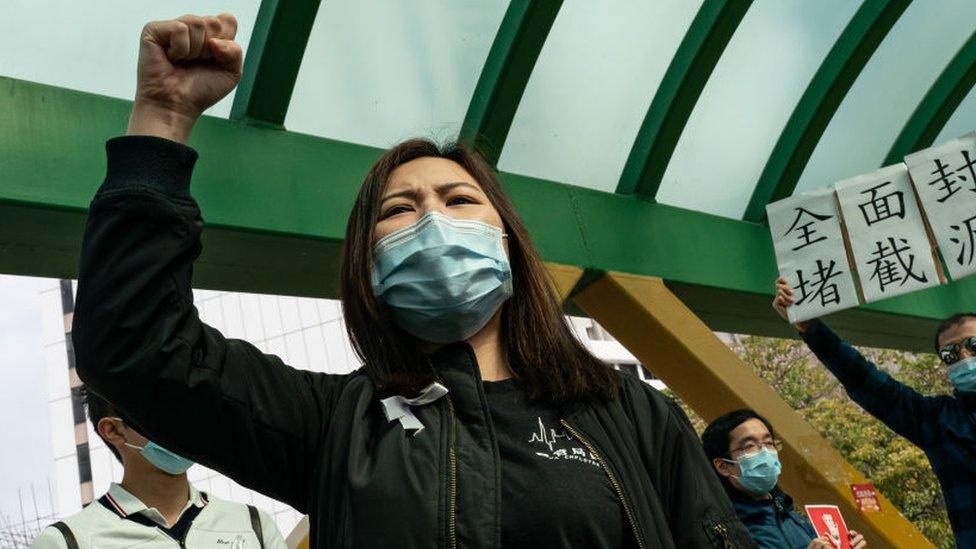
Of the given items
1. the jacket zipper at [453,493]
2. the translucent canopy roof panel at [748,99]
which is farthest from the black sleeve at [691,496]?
the translucent canopy roof panel at [748,99]

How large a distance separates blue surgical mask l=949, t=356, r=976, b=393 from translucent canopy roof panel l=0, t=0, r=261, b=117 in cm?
364

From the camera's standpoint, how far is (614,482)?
1.72 m

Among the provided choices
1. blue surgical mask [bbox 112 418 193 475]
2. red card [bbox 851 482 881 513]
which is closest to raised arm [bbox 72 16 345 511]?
blue surgical mask [bbox 112 418 193 475]

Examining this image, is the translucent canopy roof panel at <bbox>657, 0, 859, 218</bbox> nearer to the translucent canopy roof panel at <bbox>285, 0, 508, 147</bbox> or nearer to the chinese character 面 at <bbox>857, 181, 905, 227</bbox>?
the chinese character 面 at <bbox>857, 181, 905, 227</bbox>

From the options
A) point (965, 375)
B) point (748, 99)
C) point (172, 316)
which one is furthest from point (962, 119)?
point (172, 316)

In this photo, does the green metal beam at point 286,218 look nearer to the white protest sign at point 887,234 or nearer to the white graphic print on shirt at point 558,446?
the white protest sign at point 887,234

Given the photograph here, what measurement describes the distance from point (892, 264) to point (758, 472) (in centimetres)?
131

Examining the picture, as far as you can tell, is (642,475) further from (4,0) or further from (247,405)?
(4,0)

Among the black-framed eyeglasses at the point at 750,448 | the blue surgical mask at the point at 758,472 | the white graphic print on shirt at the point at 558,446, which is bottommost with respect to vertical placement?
the white graphic print on shirt at the point at 558,446

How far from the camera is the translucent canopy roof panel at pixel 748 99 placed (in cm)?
653

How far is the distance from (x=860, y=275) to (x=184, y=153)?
4.33m

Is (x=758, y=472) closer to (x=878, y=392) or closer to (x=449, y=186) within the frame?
(x=878, y=392)

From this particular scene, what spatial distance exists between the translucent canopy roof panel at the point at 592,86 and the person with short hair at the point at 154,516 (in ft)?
9.69

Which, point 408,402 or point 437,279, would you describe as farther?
point 437,279
